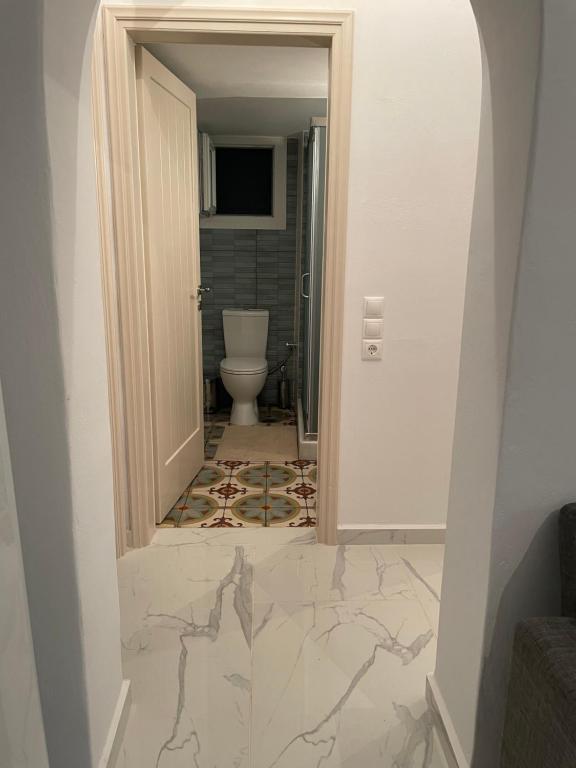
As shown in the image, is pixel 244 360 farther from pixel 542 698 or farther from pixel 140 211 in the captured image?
pixel 542 698

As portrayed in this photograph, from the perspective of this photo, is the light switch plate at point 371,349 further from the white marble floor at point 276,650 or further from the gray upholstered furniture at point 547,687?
the gray upholstered furniture at point 547,687

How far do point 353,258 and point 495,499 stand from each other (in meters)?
1.39

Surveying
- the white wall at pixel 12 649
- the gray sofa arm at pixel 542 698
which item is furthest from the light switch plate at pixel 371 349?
the white wall at pixel 12 649

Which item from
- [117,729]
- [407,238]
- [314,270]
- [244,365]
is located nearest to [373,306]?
[407,238]

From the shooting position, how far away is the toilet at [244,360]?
438cm

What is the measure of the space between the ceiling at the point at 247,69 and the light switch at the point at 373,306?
1.18 metres

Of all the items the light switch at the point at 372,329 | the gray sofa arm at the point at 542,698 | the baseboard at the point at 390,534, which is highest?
the light switch at the point at 372,329

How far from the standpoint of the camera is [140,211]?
2.42 m

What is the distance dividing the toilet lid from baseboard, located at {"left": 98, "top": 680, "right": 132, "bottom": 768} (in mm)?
2768

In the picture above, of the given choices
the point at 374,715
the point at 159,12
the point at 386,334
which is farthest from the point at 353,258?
the point at 374,715

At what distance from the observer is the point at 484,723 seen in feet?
4.50

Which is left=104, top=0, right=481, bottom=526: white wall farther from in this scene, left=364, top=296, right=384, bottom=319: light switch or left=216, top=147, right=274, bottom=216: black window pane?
left=216, top=147, right=274, bottom=216: black window pane

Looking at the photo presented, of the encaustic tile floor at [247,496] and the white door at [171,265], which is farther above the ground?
the white door at [171,265]

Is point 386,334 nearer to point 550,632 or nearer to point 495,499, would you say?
point 495,499
